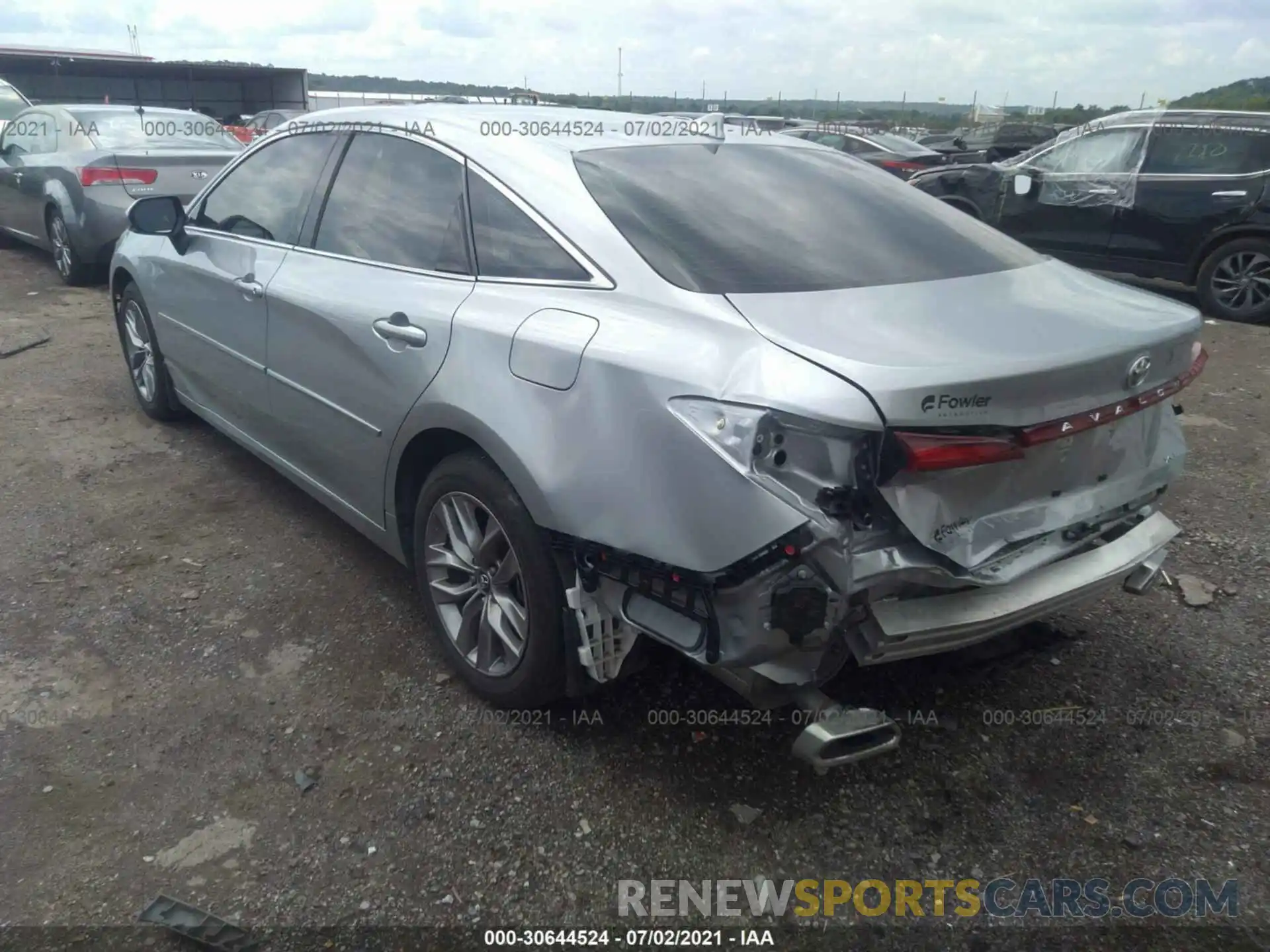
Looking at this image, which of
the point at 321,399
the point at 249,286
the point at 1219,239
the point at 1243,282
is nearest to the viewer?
the point at 321,399

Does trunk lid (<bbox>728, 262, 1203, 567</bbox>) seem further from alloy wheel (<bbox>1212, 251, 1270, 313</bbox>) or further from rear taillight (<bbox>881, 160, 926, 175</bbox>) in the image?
rear taillight (<bbox>881, 160, 926, 175</bbox>)

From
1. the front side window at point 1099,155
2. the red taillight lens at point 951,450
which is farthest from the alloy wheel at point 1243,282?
the red taillight lens at point 951,450

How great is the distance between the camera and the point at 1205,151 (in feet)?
26.8

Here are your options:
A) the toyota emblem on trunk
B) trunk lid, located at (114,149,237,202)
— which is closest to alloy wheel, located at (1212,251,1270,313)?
the toyota emblem on trunk

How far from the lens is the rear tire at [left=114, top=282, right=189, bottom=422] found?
4938 mm

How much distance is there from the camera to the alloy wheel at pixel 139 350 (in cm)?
502

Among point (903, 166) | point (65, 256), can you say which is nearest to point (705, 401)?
point (65, 256)

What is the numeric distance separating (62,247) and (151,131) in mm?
1437

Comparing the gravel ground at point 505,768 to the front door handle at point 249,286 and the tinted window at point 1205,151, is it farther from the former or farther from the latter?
the tinted window at point 1205,151

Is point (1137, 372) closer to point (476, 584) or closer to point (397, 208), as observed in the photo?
point (476, 584)

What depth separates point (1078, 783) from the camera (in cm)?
263

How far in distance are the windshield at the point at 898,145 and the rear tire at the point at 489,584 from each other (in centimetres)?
1383

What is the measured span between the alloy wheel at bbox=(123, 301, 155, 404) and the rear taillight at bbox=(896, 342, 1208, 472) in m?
4.29

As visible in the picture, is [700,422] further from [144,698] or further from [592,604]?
[144,698]
